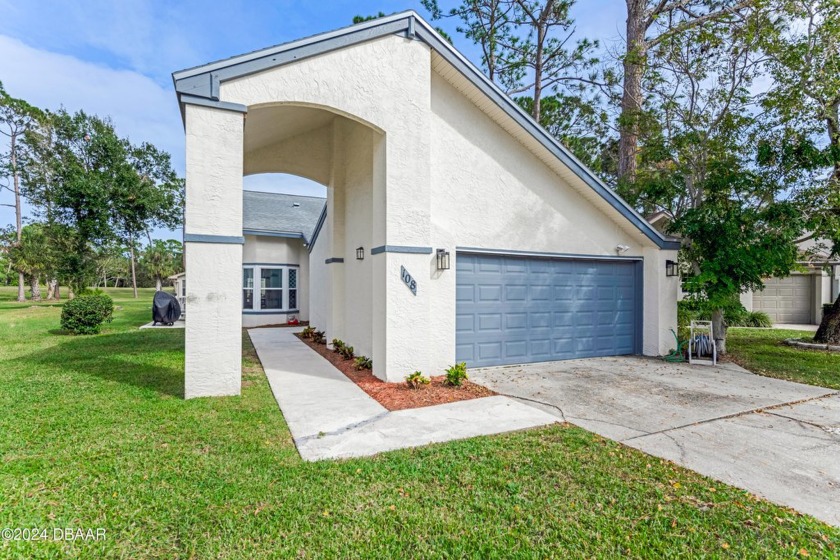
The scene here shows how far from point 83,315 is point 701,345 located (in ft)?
55.9

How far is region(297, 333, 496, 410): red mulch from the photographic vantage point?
5734 mm

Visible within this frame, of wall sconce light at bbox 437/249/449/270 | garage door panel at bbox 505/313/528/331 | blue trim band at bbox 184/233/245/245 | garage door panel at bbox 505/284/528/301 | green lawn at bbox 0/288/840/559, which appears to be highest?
blue trim band at bbox 184/233/245/245

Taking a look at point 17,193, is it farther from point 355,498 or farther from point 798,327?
point 798,327

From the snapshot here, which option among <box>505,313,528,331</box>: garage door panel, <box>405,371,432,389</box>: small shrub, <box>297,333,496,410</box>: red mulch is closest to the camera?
<box>297,333,496,410</box>: red mulch

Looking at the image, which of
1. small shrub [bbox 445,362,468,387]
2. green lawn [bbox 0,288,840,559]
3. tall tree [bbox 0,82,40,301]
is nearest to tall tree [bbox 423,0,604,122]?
small shrub [bbox 445,362,468,387]

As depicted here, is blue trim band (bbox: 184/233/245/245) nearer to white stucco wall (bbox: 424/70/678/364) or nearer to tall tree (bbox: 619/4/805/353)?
white stucco wall (bbox: 424/70/678/364)

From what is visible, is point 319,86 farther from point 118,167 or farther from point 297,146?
point 118,167

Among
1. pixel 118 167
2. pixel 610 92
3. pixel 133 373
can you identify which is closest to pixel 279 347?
pixel 133 373

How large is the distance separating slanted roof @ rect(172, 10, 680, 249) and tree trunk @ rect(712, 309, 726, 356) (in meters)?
2.67

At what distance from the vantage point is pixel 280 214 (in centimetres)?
1716

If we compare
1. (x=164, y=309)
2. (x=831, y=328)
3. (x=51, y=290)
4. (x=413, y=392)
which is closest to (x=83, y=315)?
(x=164, y=309)

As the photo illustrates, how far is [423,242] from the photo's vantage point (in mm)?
6953

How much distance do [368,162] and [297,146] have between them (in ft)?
9.38

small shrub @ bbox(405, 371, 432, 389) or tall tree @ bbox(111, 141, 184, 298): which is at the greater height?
tall tree @ bbox(111, 141, 184, 298)
